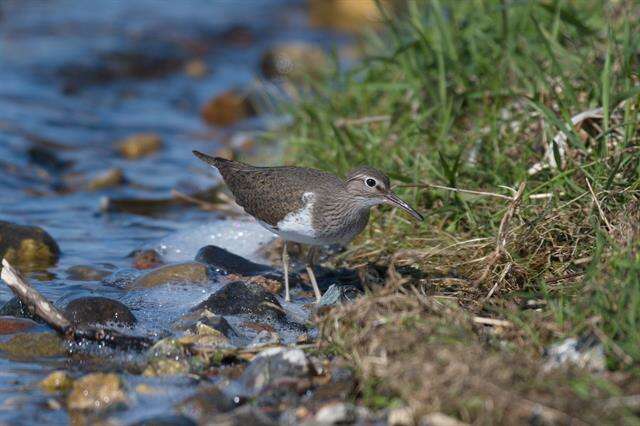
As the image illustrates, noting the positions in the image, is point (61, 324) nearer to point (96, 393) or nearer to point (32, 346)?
point (32, 346)

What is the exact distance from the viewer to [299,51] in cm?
1538

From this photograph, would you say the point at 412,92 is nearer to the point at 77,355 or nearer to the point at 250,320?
the point at 250,320

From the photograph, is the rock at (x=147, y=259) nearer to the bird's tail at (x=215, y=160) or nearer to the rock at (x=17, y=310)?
the bird's tail at (x=215, y=160)

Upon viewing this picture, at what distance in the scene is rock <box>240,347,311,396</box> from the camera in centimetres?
488

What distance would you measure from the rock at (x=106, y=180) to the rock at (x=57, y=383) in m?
5.28

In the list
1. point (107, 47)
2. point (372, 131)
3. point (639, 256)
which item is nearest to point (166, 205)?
point (372, 131)

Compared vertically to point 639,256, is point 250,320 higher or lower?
lower

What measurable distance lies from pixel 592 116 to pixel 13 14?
1322 cm

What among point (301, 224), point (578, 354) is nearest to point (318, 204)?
point (301, 224)

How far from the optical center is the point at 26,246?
757 cm

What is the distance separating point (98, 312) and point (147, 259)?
1852mm

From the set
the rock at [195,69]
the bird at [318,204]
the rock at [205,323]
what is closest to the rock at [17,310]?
the rock at [205,323]

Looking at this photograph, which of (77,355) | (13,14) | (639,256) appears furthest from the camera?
(13,14)

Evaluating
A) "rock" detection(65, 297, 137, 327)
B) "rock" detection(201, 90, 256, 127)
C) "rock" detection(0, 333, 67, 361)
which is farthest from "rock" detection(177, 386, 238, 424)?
"rock" detection(201, 90, 256, 127)
